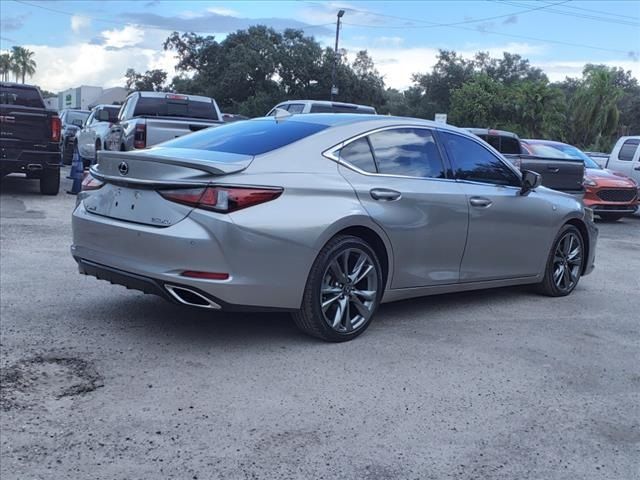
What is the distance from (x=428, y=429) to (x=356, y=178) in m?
2.09

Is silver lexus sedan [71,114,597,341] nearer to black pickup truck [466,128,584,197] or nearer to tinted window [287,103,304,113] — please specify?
black pickup truck [466,128,584,197]

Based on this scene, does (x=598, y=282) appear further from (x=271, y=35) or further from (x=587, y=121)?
(x=271, y=35)

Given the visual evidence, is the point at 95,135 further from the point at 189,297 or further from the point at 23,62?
the point at 23,62

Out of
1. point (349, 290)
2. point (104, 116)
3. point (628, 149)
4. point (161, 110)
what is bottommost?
point (349, 290)

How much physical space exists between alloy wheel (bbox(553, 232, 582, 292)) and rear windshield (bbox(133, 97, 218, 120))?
8397mm

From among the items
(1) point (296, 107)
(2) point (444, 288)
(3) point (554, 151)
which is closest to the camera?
(2) point (444, 288)

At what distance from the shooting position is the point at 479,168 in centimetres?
637

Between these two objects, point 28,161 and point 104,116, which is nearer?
point 28,161

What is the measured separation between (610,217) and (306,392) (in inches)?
524

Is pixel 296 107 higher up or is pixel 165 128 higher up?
pixel 296 107

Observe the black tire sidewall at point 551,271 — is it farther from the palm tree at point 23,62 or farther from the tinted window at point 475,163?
the palm tree at point 23,62

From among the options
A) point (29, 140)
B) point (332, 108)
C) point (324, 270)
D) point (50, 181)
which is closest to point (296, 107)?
point (332, 108)

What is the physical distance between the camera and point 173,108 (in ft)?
45.9

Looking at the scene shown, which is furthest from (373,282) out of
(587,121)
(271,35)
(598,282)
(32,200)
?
(271,35)
